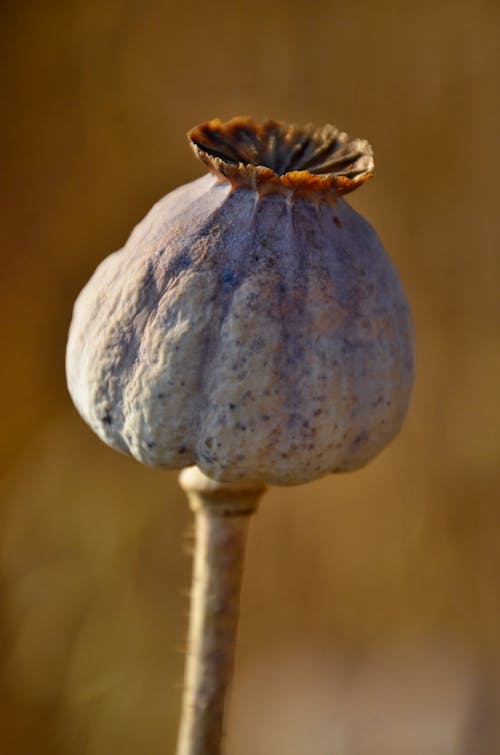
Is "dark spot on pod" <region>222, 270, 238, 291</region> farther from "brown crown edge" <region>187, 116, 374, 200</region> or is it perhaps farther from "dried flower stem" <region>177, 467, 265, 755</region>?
"dried flower stem" <region>177, 467, 265, 755</region>

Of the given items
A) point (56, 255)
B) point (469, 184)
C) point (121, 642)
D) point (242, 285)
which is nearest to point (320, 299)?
point (242, 285)

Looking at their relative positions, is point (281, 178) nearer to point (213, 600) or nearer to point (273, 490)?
point (213, 600)

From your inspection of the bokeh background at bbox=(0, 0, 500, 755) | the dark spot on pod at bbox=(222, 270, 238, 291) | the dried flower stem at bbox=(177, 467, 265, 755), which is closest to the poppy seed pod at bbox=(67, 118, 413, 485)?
the dark spot on pod at bbox=(222, 270, 238, 291)

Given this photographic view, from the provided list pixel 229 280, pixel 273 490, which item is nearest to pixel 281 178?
pixel 229 280

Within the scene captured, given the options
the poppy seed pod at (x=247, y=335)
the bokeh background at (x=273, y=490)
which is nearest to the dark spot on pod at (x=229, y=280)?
the poppy seed pod at (x=247, y=335)

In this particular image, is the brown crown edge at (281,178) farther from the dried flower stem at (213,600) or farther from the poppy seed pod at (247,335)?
the dried flower stem at (213,600)

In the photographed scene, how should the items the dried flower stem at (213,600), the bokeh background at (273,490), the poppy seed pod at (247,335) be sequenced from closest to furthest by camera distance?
the poppy seed pod at (247,335) < the dried flower stem at (213,600) < the bokeh background at (273,490)
